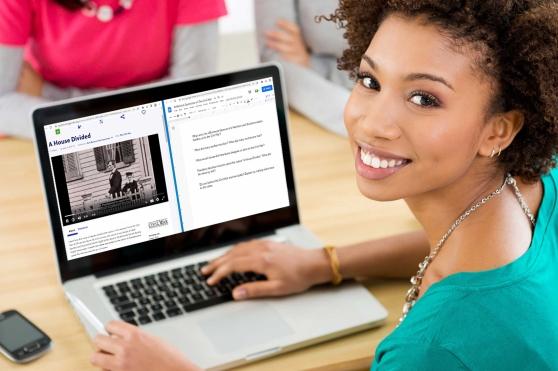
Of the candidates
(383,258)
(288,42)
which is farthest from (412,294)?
(288,42)

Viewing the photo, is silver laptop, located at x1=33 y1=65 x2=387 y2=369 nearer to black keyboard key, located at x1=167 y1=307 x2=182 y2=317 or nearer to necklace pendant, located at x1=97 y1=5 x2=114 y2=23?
black keyboard key, located at x1=167 y1=307 x2=182 y2=317

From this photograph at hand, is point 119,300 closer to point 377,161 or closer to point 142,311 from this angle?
point 142,311

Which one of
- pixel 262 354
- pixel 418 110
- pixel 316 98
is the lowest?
pixel 262 354

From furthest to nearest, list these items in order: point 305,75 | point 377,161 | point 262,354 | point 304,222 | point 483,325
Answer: point 305,75 → point 304,222 → point 262,354 → point 377,161 → point 483,325

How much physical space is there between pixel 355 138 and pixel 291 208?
378 millimetres

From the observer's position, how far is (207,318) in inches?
53.2

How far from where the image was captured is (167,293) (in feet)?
4.55

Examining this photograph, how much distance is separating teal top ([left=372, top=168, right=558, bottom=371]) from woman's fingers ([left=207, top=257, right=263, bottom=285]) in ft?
1.15

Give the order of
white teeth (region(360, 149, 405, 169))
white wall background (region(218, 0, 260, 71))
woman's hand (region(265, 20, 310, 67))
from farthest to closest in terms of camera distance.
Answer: white wall background (region(218, 0, 260, 71)) < woman's hand (region(265, 20, 310, 67)) < white teeth (region(360, 149, 405, 169))

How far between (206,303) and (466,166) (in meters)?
0.48

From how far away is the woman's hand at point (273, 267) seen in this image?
139cm

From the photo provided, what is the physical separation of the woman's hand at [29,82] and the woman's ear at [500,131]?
1.28m

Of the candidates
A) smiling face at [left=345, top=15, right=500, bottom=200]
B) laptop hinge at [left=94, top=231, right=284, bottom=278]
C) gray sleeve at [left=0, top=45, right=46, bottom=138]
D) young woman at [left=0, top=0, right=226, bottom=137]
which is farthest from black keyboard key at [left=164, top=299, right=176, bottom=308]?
young woman at [left=0, top=0, right=226, bottom=137]

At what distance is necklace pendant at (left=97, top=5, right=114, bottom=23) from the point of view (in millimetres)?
2084
